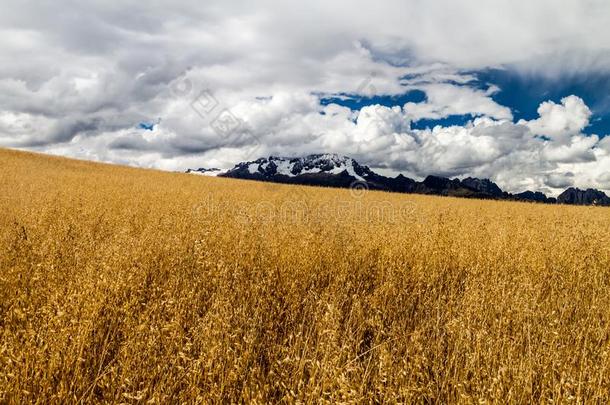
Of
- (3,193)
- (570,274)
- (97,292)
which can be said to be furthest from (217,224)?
(3,193)

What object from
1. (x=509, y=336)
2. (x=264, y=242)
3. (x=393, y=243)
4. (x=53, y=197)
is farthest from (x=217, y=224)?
(x=53, y=197)

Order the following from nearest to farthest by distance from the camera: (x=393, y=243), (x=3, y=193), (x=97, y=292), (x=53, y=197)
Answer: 1. (x=97, y=292)
2. (x=393, y=243)
3. (x=53, y=197)
4. (x=3, y=193)

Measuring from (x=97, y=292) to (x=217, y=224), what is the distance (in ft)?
11.9

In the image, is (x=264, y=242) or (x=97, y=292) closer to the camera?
(x=97, y=292)

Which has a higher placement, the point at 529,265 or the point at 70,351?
the point at 529,265

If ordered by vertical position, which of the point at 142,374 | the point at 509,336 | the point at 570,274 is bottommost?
the point at 142,374

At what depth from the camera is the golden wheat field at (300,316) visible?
8.45 ft

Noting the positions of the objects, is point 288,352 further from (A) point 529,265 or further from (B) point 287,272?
(A) point 529,265

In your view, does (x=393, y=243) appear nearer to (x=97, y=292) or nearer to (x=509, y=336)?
(x=509, y=336)

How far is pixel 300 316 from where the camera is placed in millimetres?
3873

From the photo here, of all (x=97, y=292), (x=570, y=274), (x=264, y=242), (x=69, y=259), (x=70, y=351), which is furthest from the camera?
(x=264, y=242)

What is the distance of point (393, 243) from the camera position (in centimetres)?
601

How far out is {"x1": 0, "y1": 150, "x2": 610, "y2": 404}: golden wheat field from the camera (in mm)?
2576

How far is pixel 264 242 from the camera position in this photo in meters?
5.64
